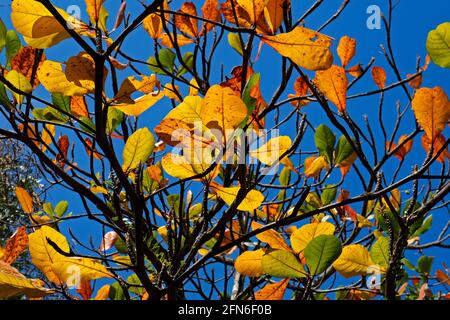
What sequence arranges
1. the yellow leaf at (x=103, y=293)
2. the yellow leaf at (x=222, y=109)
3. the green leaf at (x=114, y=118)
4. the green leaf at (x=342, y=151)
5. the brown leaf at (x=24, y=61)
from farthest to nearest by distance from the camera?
the yellow leaf at (x=103, y=293), the green leaf at (x=342, y=151), the green leaf at (x=114, y=118), the brown leaf at (x=24, y=61), the yellow leaf at (x=222, y=109)

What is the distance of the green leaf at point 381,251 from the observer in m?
0.77

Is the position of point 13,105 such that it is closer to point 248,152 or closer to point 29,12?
point 29,12

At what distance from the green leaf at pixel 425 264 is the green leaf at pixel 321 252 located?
70cm

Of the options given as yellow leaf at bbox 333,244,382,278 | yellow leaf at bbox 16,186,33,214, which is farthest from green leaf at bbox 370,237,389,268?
yellow leaf at bbox 16,186,33,214

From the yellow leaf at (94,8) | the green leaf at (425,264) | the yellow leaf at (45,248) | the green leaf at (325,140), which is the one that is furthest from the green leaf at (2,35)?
the green leaf at (425,264)

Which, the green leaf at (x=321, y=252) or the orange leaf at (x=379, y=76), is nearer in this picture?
the green leaf at (x=321, y=252)

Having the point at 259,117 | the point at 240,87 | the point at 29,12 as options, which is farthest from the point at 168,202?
the point at 29,12

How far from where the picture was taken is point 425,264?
123 centimetres

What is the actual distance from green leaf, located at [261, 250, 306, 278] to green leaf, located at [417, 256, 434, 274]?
27.5 inches

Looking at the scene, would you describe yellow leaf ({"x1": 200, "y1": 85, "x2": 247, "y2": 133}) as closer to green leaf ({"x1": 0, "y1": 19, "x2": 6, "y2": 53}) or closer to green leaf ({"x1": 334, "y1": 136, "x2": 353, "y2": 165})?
green leaf ({"x1": 0, "y1": 19, "x2": 6, "y2": 53})

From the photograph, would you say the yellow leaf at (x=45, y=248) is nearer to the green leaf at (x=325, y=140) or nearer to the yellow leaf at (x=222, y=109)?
the yellow leaf at (x=222, y=109)

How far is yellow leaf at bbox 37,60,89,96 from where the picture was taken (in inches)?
22.5

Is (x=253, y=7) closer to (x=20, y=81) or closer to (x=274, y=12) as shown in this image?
(x=274, y=12)
